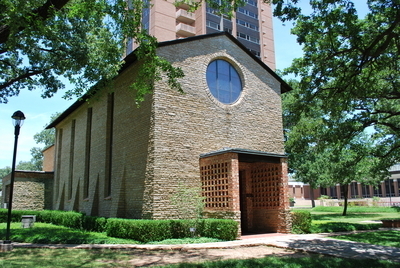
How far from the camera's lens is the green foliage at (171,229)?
12320mm

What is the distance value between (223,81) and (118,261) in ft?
35.8

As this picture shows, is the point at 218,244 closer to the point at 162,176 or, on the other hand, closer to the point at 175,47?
the point at 162,176

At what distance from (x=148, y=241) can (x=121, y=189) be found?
439cm

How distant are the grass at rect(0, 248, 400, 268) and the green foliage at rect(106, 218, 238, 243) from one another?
1563mm

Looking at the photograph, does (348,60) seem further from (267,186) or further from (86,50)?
(86,50)

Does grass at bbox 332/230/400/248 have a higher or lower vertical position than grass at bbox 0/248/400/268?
lower

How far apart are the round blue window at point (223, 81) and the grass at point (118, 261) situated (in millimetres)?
9188

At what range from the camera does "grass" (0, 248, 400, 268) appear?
8062mm

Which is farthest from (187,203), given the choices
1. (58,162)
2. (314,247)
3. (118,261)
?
(58,162)

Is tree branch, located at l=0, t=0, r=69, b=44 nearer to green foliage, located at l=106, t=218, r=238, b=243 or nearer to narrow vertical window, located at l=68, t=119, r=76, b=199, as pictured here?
green foliage, located at l=106, t=218, r=238, b=243

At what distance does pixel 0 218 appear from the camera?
81.5 ft

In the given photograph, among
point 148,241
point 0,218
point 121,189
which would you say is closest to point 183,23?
point 0,218

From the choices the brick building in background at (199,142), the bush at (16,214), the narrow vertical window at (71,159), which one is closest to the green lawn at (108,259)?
the brick building in background at (199,142)

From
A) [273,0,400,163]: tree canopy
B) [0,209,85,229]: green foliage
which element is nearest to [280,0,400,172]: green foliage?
[273,0,400,163]: tree canopy
